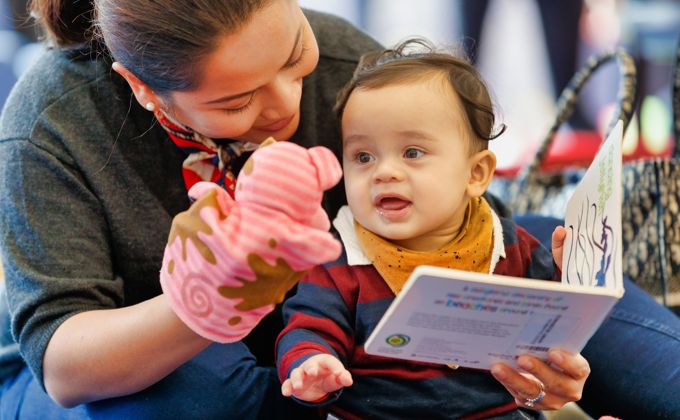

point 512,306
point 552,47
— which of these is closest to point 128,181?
point 512,306

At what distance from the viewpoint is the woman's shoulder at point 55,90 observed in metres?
1.25

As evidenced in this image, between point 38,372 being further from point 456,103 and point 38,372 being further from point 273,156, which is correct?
point 456,103

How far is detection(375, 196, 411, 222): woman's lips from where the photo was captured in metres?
1.16

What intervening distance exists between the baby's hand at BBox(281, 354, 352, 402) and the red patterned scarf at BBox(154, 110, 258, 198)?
1.27 feet

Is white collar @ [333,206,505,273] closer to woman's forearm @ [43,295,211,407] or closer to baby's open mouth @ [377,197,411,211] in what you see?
baby's open mouth @ [377,197,411,211]

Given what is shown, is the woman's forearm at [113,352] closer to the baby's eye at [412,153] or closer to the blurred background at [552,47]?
the baby's eye at [412,153]

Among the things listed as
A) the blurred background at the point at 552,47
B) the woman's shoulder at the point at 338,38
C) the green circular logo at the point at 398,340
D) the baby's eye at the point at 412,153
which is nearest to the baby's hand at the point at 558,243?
the baby's eye at the point at 412,153

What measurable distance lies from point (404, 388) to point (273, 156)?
47 centimetres

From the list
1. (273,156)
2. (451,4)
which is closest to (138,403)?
(273,156)

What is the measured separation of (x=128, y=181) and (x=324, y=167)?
0.53m

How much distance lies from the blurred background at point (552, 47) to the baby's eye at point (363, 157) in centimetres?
202

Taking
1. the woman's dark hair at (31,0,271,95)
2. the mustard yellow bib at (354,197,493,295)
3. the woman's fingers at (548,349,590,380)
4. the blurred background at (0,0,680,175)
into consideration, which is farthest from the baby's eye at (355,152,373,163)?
the blurred background at (0,0,680,175)

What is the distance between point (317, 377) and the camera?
3.26ft

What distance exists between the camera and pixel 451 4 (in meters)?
3.18
